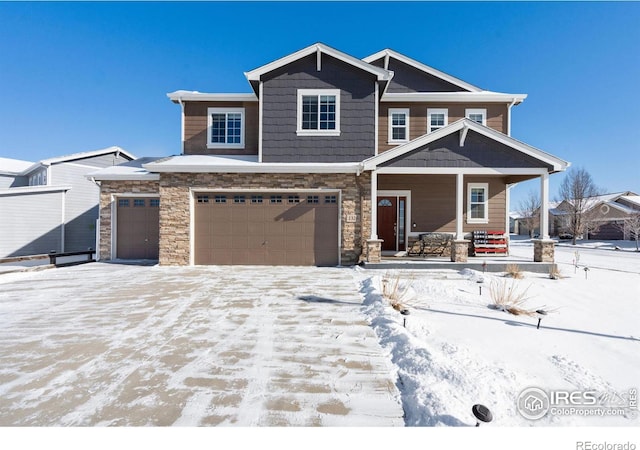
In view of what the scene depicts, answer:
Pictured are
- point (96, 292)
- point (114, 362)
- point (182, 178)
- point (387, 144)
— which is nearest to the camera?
point (114, 362)

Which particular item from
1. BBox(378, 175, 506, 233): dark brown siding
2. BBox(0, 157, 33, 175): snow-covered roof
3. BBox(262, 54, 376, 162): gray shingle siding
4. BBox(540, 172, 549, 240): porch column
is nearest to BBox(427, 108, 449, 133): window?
BBox(378, 175, 506, 233): dark brown siding

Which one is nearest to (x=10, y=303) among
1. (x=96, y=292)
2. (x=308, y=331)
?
(x=96, y=292)

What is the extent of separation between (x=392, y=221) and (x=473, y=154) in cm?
397

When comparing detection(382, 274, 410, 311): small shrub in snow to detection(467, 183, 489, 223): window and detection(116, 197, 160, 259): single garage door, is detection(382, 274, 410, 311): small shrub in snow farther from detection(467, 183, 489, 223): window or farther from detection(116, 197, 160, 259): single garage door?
detection(116, 197, 160, 259): single garage door

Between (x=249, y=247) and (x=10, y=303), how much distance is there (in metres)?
5.66

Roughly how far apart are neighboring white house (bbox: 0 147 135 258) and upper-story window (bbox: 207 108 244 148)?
32.6 ft


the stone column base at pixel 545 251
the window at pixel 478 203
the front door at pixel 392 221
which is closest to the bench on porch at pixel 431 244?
the front door at pixel 392 221

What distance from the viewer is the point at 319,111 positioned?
385 inches

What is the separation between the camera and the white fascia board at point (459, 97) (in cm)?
1141

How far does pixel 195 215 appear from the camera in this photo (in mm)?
9586

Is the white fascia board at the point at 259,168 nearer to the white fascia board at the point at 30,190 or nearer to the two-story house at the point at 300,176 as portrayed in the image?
the two-story house at the point at 300,176

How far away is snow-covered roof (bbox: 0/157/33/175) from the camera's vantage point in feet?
58.7

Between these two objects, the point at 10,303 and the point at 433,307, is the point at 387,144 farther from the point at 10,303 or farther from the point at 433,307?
the point at 10,303

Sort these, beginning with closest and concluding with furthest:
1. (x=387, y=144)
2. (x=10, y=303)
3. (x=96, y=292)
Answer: (x=10, y=303), (x=96, y=292), (x=387, y=144)
